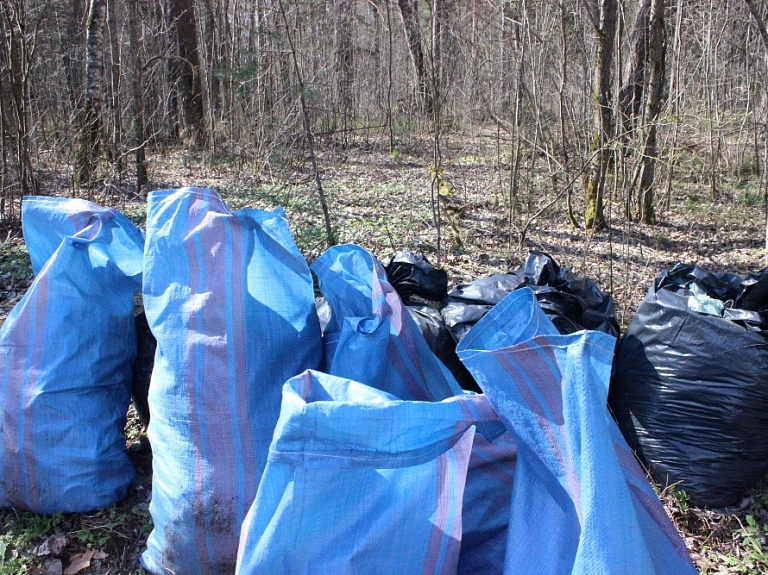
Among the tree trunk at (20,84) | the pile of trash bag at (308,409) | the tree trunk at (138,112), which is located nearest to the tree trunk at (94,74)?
the tree trunk at (138,112)

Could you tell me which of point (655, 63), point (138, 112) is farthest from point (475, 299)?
point (138, 112)

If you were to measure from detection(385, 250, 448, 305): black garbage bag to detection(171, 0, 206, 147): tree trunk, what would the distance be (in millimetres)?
7789

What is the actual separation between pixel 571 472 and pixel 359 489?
453mm

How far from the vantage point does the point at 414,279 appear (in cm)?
280

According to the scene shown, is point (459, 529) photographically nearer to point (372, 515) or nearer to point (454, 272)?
point (372, 515)

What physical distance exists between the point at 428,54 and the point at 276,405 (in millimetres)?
2803

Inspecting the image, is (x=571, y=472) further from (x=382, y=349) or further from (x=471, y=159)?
(x=471, y=159)

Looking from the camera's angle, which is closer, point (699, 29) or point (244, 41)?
point (699, 29)

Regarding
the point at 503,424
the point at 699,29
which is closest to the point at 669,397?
the point at 503,424

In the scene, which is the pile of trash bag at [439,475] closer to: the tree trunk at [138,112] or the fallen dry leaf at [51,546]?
the fallen dry leaf at [51,546]

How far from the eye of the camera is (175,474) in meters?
1.86

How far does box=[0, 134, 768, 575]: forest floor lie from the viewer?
6.93ft

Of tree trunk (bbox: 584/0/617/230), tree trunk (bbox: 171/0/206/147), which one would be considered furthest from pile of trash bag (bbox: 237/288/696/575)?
tree trunk (bbox: 171/0/206/147)

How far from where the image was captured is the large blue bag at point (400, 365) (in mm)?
1719
